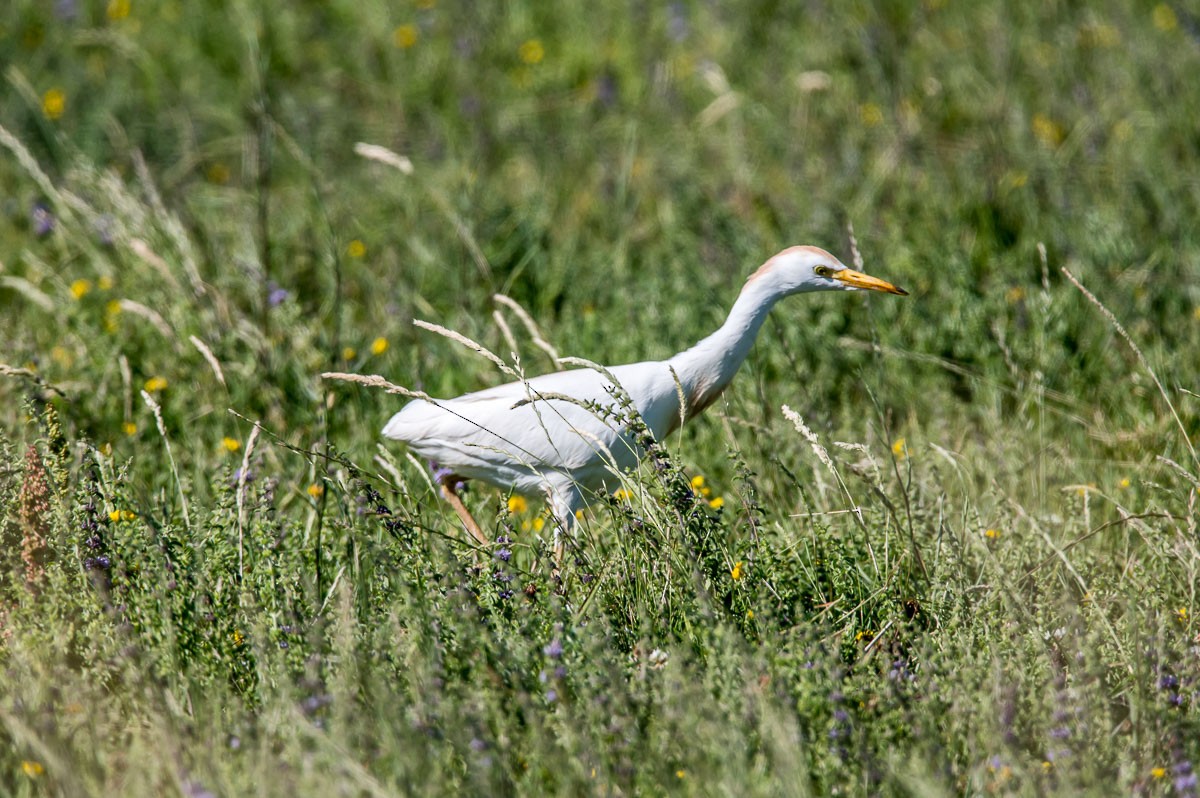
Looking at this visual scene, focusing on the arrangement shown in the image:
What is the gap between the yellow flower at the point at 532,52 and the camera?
8016 mm

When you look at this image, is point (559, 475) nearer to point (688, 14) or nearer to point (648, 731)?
point (648, 731)

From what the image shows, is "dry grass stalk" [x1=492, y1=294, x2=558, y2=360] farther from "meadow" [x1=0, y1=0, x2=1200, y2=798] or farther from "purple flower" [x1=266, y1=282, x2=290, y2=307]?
"purple flower" [x1=266, y1=282, x2=290, y2=307]

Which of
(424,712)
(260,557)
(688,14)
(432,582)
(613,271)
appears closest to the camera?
(424,712)

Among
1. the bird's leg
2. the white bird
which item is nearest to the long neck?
the white bird

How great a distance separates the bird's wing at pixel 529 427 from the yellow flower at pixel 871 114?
394 cm

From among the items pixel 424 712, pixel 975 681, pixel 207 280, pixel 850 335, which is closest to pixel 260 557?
pixel 424 712

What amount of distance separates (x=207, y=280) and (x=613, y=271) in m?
1.71

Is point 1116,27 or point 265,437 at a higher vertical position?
point 1116,27

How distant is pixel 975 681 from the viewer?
276cm

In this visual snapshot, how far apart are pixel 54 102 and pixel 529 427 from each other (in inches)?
191

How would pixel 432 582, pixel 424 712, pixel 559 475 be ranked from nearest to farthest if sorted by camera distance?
pixel 424 712 → pixel 432 582 → pixel 559 475

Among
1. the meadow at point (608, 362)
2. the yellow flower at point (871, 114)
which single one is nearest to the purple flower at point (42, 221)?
the meadow at point (608, 362)

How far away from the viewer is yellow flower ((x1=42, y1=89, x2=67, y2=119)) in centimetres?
722

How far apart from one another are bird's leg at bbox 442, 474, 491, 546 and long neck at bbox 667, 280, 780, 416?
28.9 inches
